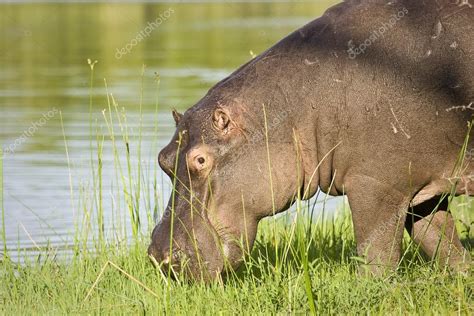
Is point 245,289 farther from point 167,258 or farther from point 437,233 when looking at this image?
point 437,233

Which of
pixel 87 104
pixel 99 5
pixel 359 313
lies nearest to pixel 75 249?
pixel 359 313

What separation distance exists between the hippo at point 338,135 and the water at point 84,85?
84 cm

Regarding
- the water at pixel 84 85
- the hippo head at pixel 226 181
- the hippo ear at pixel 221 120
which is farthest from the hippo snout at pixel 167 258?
the water at pixel 84 85

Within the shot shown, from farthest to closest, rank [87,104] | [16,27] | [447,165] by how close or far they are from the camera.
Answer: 1. [16,27]
2. [87,104]
3. [447,165]

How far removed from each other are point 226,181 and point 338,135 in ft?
2.07

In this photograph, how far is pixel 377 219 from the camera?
5535mm

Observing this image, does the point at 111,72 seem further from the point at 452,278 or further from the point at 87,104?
the point at 452,278

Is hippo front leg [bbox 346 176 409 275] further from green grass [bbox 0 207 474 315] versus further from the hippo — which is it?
green grass [bbox 0 207 474 315]

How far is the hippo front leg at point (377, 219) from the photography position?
5.50m

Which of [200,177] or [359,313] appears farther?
[200,177]

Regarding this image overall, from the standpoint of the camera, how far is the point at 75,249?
646 centimetres

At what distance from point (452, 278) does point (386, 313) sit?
547mm

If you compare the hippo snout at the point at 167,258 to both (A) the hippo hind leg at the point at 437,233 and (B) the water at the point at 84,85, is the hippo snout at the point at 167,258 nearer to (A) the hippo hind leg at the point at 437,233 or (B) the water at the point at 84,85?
(B) the water at the point at 84,85

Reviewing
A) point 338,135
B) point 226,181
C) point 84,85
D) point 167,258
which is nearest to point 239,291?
point 167,258
